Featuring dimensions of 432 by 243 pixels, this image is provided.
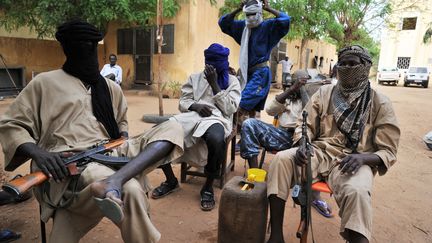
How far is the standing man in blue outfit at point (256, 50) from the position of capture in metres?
4.07

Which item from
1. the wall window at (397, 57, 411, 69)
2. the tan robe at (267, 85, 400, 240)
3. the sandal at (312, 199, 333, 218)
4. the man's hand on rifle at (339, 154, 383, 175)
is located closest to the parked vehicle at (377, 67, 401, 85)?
the wall window at (397, 57, 411, 69)


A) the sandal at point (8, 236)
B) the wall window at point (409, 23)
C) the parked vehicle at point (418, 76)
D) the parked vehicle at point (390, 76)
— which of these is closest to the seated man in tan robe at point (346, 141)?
the sandal at point (8, 236)

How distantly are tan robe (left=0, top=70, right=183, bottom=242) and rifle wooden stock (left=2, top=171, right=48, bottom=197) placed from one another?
18cm

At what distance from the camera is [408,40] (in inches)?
1130

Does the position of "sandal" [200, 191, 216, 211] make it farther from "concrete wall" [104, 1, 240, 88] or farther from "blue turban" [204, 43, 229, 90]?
"concrete wall" [104, 1, 240, 88]

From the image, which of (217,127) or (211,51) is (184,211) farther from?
(211,51)

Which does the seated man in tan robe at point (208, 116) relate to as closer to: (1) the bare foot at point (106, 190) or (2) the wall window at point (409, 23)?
(1) the bare foot at point (106, 190)

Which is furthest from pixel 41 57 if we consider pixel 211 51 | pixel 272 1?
pixel 211 51

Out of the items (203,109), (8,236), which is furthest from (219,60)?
(8,236)

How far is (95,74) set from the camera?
221 cm

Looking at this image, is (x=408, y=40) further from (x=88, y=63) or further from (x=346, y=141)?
(x=88, y=63)

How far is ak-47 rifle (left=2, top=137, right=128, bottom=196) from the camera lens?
1554mm

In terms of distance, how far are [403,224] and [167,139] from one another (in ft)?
8.03

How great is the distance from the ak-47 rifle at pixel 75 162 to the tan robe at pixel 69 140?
0.19 ft
